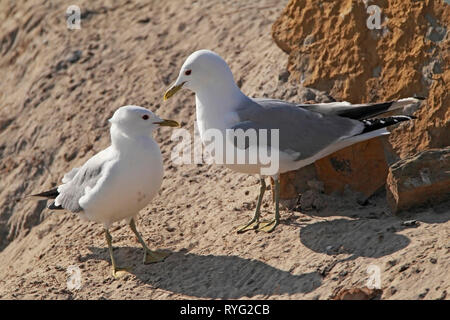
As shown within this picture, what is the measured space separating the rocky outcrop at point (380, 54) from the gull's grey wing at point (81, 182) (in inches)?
93.9

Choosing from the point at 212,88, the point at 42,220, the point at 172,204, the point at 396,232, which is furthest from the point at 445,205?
the point at 42,220

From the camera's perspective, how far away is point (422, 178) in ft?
21.6

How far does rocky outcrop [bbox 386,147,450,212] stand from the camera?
657 centimetres

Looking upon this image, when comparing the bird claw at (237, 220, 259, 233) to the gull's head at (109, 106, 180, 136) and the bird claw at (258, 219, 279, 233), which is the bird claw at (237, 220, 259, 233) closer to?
the bird claw at (258, 219, 279, 233)

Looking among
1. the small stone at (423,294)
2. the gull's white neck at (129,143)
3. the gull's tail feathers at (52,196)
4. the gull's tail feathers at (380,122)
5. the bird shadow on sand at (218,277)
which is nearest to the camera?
the small stone at (423,294)

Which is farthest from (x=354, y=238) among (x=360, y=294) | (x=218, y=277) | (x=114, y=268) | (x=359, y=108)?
(x=114, y=268)

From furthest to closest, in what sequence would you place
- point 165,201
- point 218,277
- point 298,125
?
point 165,201, point 298,125, point 218,277

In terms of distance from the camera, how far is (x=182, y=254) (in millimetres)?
7113

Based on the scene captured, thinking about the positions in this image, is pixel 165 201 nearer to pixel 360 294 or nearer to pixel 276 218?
pixel 276 218

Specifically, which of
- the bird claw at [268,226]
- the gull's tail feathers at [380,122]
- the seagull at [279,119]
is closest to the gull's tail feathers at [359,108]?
the seagull at [279,119]

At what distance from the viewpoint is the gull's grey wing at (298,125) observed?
692 cm

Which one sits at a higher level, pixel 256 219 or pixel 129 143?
pixel 129 143

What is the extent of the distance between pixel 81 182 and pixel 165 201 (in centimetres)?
116

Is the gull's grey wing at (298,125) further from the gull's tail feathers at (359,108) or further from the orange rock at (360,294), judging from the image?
the orange rock at (360,294)
